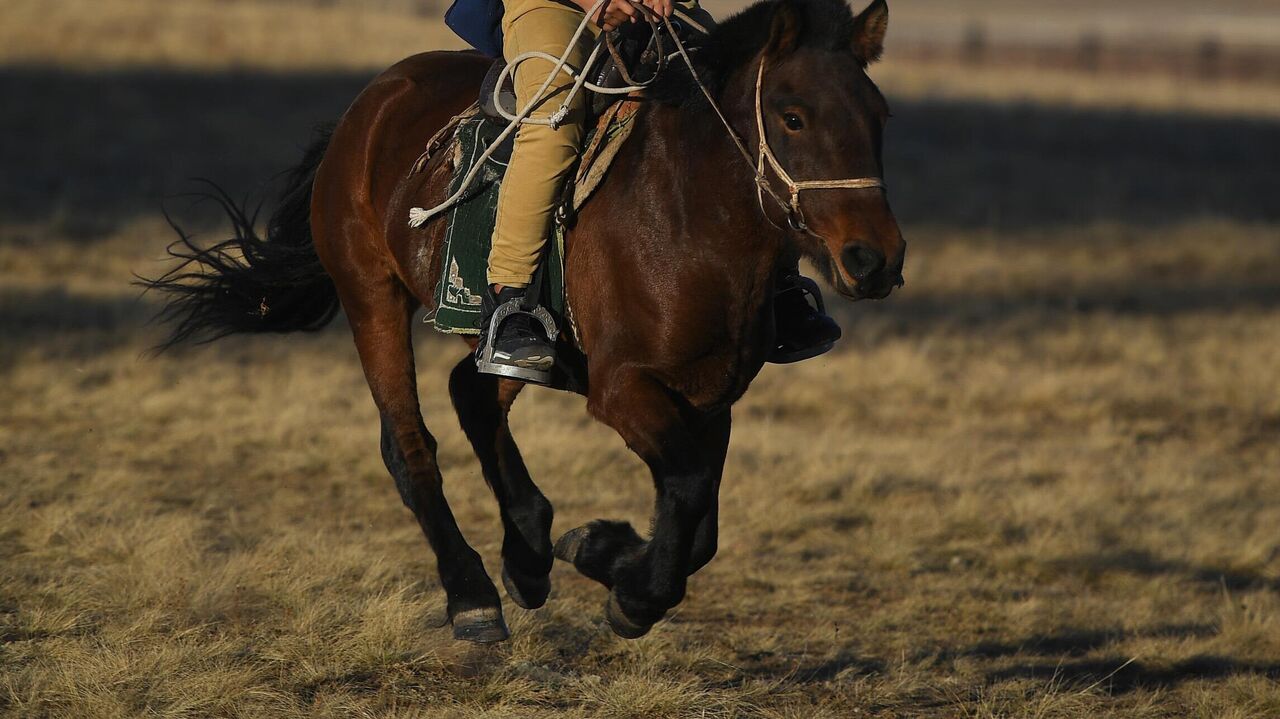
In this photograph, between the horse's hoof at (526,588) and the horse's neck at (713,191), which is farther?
the horse's hoof at (526,588)

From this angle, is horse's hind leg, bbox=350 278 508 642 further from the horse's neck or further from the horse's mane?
the horse's mane

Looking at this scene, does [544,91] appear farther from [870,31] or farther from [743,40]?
[870,31]

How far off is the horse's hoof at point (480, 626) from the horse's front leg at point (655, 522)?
1.57ft

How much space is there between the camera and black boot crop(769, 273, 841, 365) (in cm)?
525

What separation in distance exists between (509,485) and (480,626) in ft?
2.76

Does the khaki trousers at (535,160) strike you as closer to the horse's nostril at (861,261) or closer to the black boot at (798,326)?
the black boot at (798,326)

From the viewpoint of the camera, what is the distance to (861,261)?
4176 millimetres

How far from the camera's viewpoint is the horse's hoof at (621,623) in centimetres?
490

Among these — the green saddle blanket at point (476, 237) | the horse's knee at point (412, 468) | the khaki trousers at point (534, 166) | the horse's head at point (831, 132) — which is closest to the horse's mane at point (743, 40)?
the horse's head at point (831, 132)

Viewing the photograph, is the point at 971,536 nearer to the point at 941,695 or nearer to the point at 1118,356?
the point at 941,695

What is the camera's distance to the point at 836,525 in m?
8.61

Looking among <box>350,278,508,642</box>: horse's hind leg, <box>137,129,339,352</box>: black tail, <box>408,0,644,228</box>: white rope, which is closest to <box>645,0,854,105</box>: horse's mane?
<box>408,0,644,228</box>: white rope

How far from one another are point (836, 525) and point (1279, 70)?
129 feet

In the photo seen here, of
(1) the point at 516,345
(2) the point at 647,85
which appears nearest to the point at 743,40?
(2) the point at 647,85
